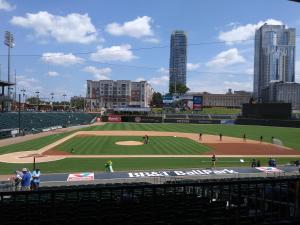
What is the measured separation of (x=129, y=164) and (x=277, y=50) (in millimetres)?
169938

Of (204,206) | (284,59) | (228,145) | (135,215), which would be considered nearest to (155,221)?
(135,215)

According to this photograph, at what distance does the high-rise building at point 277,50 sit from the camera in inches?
6619

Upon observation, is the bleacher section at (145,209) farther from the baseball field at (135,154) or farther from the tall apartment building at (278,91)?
the tall apartment building at (278,91)

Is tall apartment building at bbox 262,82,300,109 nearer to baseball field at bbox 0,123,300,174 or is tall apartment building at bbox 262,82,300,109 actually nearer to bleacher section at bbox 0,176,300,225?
baseball field at bbox 0,123,300,174

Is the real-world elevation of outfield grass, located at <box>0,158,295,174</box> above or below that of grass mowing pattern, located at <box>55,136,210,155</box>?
below

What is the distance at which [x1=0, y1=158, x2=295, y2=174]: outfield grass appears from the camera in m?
30.9

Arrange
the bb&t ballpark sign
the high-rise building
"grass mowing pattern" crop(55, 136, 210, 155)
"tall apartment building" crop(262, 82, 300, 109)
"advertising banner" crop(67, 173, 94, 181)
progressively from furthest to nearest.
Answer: "tall apartment building" crop(262, 82, 300, 109) → the high-rise building → "grass mowing pattern" crop(55, 136, 210, 155) → the bb&t ballpark sign → "advertising banner" crop(67, 173, 94, 181)

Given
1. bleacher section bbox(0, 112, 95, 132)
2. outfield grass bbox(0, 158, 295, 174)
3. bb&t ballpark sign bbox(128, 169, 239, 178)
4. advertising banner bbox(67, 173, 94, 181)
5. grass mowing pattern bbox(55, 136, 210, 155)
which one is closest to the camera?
advertising banner bbox(67, 173, 94, 181)

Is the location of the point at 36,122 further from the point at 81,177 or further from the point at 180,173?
the point at 180,173

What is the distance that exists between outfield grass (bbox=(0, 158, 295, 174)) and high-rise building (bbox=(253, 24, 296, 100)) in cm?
13591

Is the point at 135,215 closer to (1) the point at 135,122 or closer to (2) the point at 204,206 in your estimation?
(2) the point at 204,206

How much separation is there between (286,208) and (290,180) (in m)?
1.15

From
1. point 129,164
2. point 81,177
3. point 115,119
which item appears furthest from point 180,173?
point 115,119

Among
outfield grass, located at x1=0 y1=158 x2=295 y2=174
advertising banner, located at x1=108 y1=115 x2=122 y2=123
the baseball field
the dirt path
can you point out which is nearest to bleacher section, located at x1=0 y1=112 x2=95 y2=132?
advertising banner, located at x1=108 y1=115 x2=122 y2=123
